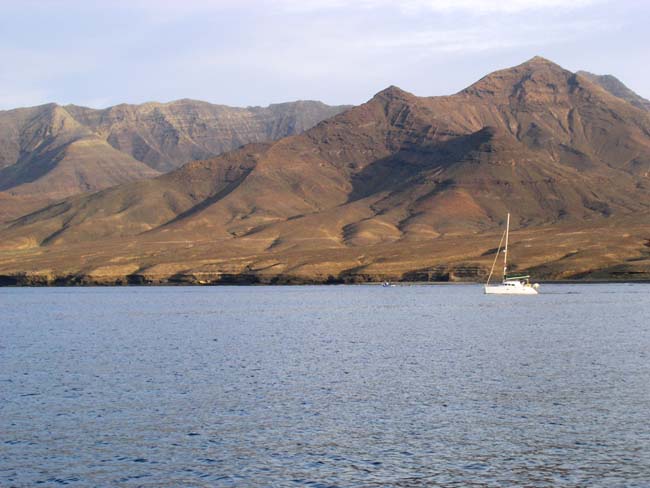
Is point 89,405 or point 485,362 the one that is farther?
point 485,362

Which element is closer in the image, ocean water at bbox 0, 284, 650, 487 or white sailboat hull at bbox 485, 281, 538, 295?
ocean water at bbox 0, 284, 650, 487

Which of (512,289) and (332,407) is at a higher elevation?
(512,289)

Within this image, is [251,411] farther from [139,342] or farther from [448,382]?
[139,342]

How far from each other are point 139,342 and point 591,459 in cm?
6607

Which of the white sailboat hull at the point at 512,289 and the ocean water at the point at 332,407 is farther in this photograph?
the white sailboat hull at the point at 512,289

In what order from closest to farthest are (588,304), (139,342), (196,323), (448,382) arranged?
(448,382), (139,342), (196,323), (588,304)

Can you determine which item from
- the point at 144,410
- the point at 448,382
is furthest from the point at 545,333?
the point at 144,410

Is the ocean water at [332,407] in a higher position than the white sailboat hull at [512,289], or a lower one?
lower

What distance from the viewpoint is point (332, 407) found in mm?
57156

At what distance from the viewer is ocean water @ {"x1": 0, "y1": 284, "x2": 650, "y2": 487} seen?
140 feet

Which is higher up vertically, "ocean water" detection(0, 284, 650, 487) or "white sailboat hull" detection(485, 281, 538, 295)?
"white sailboat hull" detection(485, 281, 538, 295)

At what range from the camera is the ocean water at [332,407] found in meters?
42.7

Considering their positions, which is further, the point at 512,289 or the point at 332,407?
the point at 512,289

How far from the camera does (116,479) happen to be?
1641 inches
